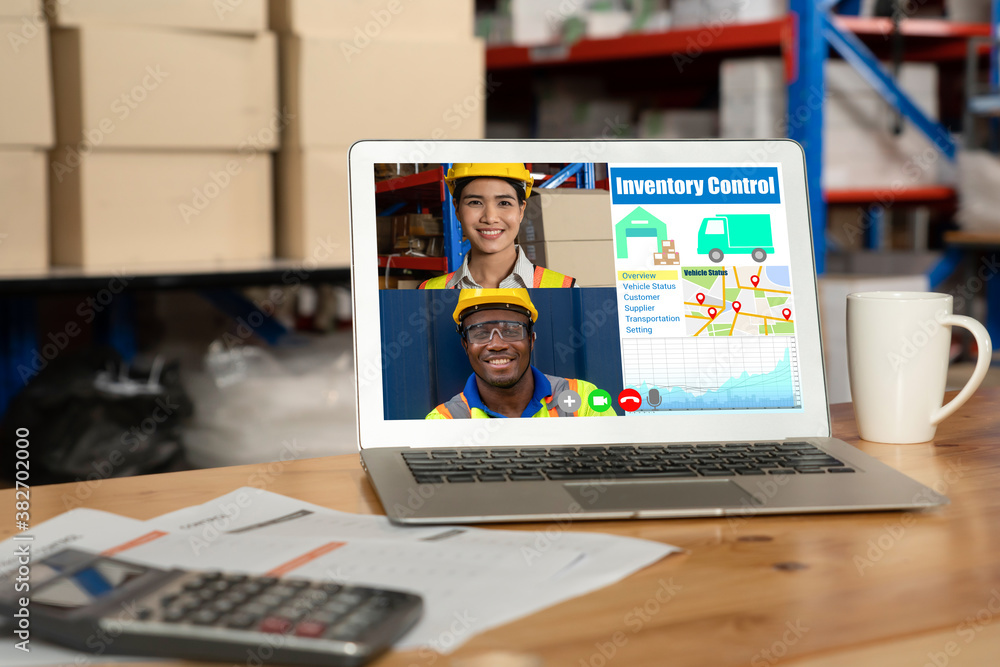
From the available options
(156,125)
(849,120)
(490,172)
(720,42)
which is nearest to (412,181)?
(490,172)

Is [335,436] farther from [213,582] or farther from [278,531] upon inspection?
[213,582]

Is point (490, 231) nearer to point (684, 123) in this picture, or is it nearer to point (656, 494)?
point (656, 494)

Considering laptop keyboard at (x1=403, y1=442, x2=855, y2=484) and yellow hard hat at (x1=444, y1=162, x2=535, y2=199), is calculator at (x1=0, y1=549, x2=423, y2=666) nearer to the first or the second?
laptop keyboard at (x1=403, y1=442, x2=855, y2=484)

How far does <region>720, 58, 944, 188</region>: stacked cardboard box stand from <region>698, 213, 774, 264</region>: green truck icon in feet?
5.48

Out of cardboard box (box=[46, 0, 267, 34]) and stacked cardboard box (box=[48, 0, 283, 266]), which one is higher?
cardboard box (box=[46, 0, 267, 34])

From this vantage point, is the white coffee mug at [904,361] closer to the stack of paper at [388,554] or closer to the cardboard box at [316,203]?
the stack of paper at [388,554]

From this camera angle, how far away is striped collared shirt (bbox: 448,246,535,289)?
703mm

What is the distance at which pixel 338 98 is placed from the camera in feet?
5.82

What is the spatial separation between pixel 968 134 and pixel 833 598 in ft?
8.71

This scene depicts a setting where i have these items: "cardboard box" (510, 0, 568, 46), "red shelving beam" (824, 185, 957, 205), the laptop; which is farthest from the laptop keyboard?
"cardboard box" (510, 0, 568, 46)

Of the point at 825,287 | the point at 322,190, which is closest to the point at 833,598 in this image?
the point at 322,190

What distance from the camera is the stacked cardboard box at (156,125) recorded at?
1.60 m

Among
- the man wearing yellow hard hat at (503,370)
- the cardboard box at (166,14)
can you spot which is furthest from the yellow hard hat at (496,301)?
the cardboard box at (166,14)

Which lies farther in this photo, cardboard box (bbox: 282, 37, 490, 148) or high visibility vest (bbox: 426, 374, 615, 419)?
cardboard box (bbox: 282, 37, 490, 148)
